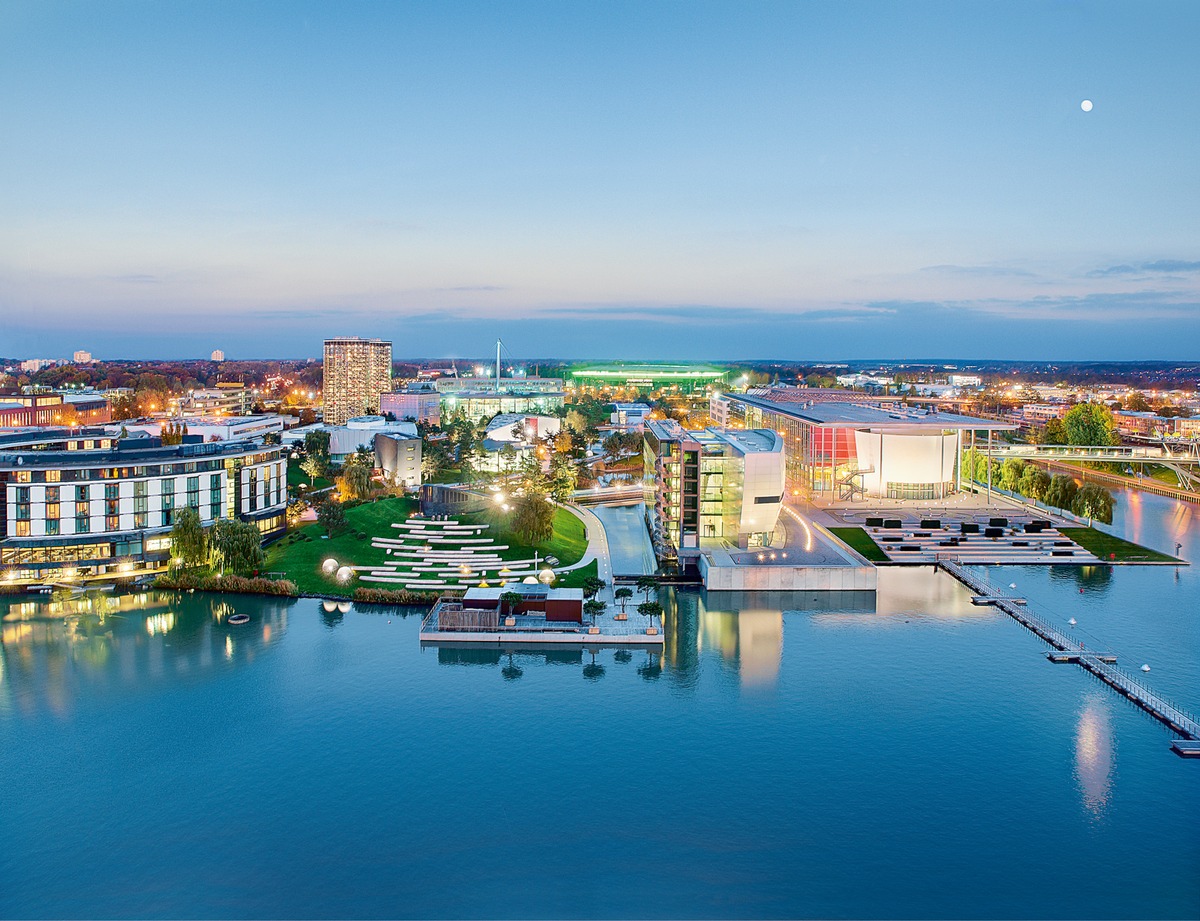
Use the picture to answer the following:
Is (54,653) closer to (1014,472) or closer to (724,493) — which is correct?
(724,493)

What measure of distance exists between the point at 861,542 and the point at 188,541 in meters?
24.4

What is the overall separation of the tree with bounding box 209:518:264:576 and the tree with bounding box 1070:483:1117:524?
111 ft

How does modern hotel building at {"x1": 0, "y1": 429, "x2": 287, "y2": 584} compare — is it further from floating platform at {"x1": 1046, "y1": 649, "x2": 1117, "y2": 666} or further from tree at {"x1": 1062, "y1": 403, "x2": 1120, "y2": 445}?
tree at {"x1": 1062, "y1": 403, "x2": 1120, "y2": 445}

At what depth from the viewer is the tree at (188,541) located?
2988cm

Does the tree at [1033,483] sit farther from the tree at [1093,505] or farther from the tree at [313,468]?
the tree at [313,468]

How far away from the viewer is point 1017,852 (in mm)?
14305

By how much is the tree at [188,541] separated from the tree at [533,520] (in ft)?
34.3

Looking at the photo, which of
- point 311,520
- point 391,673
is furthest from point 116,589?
point 391,673

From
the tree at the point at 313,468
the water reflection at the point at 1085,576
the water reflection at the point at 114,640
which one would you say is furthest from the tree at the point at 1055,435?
the water reflection at the point at 114,640

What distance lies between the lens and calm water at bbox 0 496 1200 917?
43.7ft

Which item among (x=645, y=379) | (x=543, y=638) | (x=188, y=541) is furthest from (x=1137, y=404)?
(x=188, y=541)

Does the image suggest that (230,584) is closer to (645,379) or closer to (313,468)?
(313,468)

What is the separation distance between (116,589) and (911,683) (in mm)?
23833

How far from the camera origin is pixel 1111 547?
35.0m
